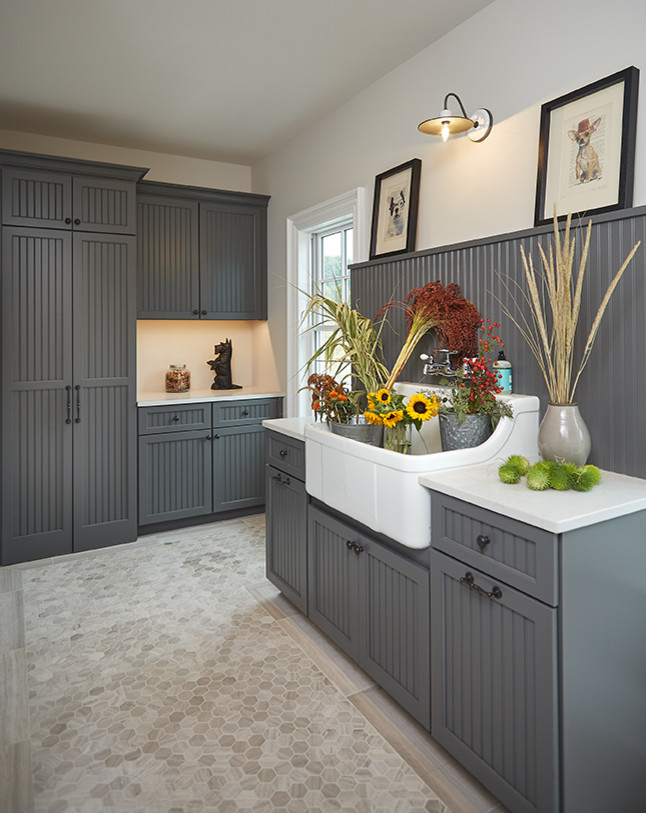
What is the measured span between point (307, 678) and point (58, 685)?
3.00ft

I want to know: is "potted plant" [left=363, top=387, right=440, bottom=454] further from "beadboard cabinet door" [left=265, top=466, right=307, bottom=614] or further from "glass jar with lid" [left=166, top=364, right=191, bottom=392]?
"glass jar with lid" [left=166, top=364, right=191, bottom=392]

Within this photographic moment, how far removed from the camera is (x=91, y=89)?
3.11 m

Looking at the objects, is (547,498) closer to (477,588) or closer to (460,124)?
(477,588)

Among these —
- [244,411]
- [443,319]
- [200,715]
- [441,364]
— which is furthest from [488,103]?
[200,715]

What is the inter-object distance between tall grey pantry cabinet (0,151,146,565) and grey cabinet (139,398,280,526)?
13cm

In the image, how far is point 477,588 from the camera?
150 centimetres

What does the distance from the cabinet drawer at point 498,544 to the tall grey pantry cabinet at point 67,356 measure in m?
2.48

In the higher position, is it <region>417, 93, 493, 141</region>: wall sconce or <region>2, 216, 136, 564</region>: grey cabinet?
<region>417, 93, 493, 141</region>: wall sconce

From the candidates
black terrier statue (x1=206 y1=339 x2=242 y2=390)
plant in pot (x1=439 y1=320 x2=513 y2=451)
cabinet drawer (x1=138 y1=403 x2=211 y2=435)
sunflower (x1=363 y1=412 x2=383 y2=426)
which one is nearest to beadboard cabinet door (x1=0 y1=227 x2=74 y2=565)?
cabinet drawer (x1=138 y1=403 x2=211 y2=435)

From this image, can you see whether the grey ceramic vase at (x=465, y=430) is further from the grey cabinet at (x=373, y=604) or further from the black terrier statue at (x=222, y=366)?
the black terrier statue at (x=222, y=366)

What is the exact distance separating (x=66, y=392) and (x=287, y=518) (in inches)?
65.0

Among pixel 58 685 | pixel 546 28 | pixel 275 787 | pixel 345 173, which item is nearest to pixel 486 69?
pixel 546 28

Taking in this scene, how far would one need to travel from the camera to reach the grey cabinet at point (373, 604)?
1757mm

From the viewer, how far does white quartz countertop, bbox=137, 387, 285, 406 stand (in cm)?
370
